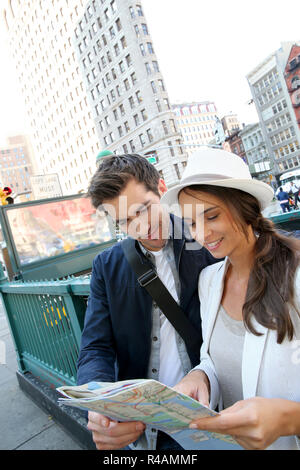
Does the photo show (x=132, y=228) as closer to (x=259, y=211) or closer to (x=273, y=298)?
(x=259, y=211)

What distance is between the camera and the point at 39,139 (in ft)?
240

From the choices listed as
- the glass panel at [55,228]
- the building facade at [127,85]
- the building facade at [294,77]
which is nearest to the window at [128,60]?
the building facade at [127,85]

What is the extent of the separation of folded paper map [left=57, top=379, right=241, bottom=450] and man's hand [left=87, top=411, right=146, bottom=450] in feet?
0.10

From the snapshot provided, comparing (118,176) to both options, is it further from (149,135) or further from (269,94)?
(269,94)

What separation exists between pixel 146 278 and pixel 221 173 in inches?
23.7

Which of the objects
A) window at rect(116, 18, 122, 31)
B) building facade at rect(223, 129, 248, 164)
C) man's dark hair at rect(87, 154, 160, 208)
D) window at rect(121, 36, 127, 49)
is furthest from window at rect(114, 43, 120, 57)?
man's dark hair at rect(87, 154, 160, 208)

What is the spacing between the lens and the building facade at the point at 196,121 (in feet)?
432

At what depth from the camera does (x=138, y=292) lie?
1687 millimetres

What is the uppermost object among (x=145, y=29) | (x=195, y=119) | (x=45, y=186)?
(x=195, y=119)

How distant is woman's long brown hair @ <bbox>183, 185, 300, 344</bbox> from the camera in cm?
121

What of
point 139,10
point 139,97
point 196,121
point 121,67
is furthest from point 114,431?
point 196,121

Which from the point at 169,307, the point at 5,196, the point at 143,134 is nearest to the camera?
the point at 169,307

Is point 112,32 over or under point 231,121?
under
